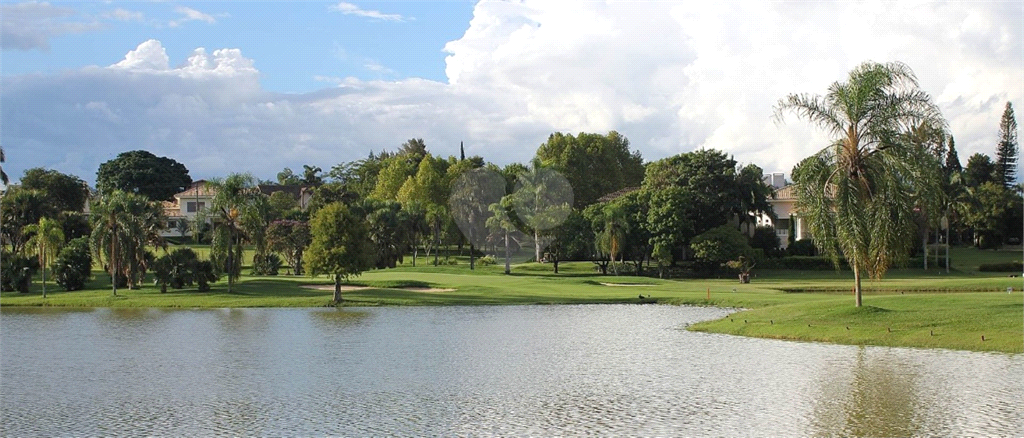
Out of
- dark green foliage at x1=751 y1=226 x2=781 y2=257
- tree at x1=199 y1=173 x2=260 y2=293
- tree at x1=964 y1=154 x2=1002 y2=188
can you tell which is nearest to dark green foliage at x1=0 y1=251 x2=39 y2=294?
tree at x1=199 y1=173 x2=260 y2=293

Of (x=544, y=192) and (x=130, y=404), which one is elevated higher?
(x=544, y=192)

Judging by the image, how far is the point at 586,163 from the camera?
13225cm

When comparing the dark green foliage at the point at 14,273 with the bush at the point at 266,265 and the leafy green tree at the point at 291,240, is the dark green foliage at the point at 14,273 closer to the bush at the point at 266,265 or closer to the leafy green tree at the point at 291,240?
the bush at the point at 266,265

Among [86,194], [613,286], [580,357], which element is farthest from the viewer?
[86,194]

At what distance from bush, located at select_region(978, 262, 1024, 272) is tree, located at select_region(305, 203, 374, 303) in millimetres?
60460

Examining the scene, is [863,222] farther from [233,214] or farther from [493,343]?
[233,214]

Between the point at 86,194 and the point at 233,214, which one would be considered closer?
the point at 233,214

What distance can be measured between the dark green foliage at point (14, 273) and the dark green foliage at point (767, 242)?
65994 mm

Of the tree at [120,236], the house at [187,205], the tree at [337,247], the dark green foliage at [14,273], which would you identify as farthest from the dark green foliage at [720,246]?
the house at [187,205]

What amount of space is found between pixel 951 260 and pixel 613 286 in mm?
47421

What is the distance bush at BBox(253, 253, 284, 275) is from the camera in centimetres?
8338

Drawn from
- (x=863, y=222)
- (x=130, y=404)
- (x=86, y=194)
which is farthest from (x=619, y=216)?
(x=130, y=404)

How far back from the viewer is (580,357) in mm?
34625

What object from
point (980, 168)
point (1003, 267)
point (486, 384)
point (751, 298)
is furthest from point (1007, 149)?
point (486, 384)
